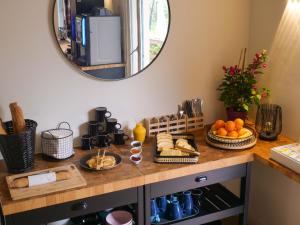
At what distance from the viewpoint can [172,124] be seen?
2398 mm

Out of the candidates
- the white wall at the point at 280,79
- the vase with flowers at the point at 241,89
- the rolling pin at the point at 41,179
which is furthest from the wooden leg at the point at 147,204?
the white wall at the point at 280,79

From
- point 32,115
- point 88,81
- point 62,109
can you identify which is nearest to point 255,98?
point 88,81

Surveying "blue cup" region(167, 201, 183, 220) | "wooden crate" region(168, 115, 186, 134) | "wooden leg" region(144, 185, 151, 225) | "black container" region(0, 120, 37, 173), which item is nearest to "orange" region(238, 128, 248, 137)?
"wooden crate" region(168, 115, 186, 134)

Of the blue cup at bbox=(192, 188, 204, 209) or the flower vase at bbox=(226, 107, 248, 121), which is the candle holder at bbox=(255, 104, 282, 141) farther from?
the blue cup at bbox=(192, 188, 204, 209)

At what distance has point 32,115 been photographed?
2057 millimetres

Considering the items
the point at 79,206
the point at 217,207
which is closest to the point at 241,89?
the point at 217,207

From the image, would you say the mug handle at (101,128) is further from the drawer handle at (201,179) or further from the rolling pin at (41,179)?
the drawer handle at (201,179)

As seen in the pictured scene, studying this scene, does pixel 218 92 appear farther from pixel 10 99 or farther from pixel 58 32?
pixel 10 99

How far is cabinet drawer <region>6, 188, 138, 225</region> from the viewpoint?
166cm

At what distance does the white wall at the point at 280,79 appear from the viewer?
2215mm

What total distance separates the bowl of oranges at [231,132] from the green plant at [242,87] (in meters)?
0.16

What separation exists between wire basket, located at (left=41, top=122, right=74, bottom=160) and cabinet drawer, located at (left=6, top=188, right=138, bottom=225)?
13.9 inches

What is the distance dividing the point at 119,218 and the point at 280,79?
1295mm

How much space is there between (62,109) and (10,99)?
11.3 inches
